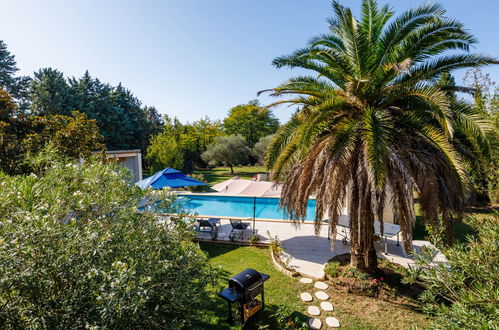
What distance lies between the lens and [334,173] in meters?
6.23

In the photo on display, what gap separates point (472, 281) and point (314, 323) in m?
3.84

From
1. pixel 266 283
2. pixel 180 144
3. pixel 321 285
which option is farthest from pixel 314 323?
pixel 180 144

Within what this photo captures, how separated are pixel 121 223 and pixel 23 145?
35.8 feet

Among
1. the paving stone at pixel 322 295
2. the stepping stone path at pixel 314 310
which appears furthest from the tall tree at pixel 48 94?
the stepping stone path at pixel 314 310

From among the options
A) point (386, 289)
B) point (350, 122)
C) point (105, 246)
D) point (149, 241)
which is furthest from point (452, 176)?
point (105, 246)

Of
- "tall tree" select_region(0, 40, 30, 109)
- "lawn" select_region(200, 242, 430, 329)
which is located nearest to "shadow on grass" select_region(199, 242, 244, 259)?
"lawn" select_region(200, 242, 430, 329)

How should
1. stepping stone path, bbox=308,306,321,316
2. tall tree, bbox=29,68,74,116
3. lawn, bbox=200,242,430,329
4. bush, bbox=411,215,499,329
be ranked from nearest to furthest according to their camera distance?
bush, bbox=411,215,499,329, lawn, bbox=200,242,430,329, stepping stone path, bbox=308,306,321,316, tall tree, bbox=29,68,74,116

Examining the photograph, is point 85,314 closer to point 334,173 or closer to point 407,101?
point 334,173

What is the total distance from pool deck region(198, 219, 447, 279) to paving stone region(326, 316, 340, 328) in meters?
1.79

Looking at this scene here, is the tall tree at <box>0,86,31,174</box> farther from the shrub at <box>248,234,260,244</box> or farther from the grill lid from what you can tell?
the shrub at <box>248,234,260,244</box>

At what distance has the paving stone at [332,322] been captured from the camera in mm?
5801

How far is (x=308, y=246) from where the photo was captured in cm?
1057

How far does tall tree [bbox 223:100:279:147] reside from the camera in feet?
171

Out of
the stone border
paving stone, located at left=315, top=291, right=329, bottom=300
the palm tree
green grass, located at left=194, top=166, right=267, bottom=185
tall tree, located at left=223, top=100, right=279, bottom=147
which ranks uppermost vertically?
tall tree, located at left=223, top=100, right=279, bottom=147
